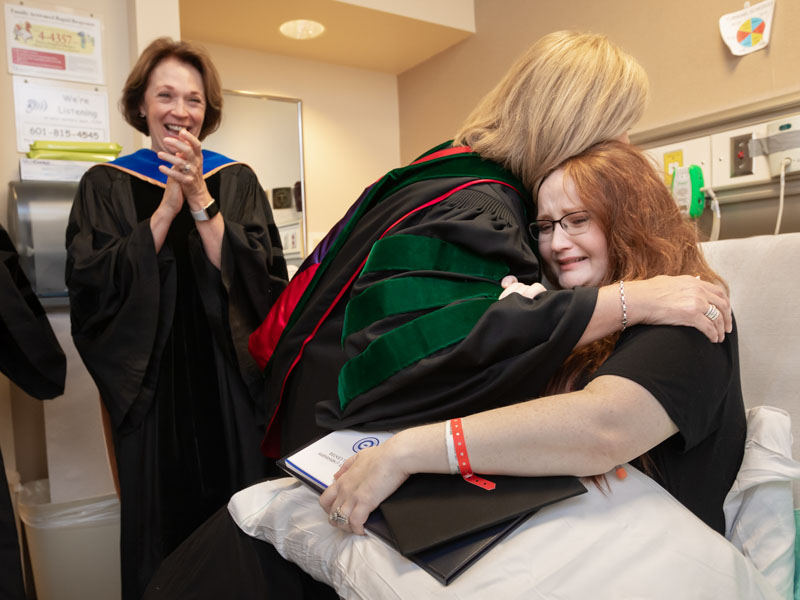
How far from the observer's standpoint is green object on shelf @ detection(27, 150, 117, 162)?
2012mm

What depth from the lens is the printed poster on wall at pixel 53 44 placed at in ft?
6.63

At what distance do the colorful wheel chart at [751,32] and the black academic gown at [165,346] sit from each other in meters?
1.58

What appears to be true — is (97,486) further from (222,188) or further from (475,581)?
(475,581)

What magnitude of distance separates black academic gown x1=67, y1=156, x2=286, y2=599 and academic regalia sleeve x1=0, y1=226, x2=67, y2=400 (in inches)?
3.7

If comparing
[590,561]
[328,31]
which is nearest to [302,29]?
[328,31]

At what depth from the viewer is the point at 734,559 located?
74 centimetres

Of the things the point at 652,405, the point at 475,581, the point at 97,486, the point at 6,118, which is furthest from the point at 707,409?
the point at 6,118

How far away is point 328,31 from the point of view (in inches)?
114

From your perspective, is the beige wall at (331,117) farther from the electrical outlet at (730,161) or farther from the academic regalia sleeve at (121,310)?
the electrical outlet at (730,161)

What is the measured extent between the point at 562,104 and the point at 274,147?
7.42ft

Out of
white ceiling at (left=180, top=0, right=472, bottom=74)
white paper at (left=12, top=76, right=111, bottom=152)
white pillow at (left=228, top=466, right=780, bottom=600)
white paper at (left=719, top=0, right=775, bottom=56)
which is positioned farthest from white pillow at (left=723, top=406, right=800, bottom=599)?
white ceiling at (left=180, top=0, right=472, bottom=74)

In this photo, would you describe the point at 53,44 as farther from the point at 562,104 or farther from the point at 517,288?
the point at 517,288

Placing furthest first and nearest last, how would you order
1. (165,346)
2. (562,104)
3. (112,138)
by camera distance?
(112,138), (165,346), (562,104)

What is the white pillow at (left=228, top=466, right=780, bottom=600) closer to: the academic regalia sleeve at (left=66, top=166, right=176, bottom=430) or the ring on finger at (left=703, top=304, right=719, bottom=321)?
the ring on finger at (left=703, top=304, right=719, bottom=321)
